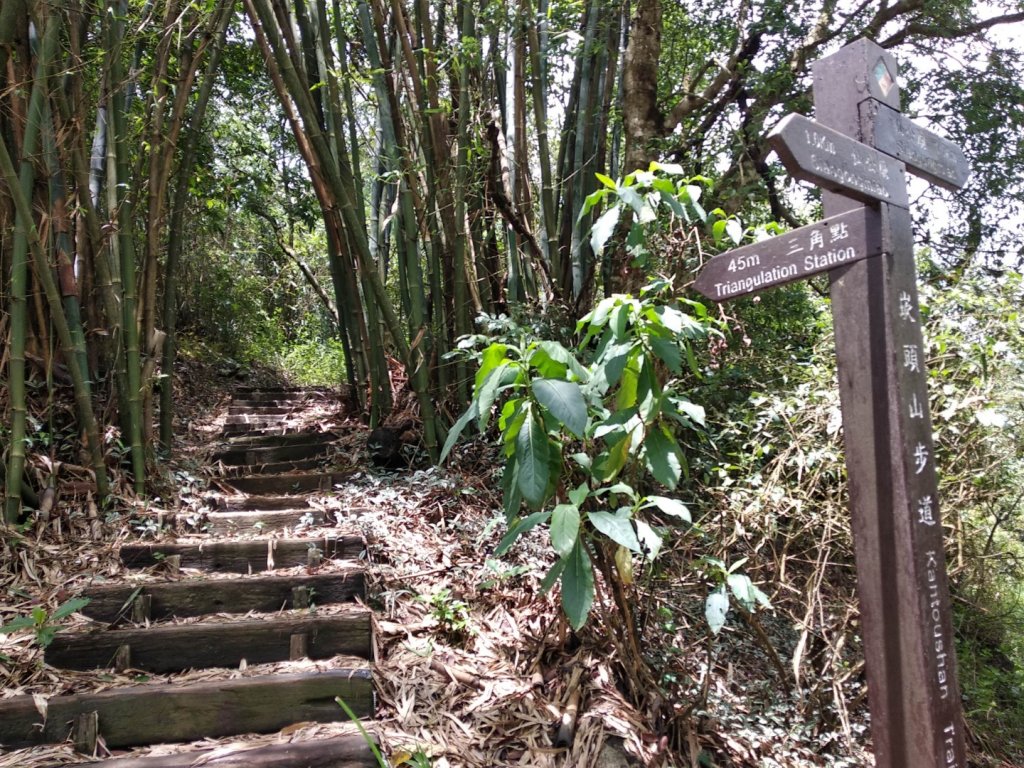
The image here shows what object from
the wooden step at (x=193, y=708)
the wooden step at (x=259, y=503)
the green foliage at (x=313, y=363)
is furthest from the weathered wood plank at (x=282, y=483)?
the green foliage at (x=313, y=363)

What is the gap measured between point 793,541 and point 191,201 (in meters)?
5.48

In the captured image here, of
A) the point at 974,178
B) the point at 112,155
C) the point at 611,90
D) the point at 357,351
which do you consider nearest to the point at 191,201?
the point at 357,351

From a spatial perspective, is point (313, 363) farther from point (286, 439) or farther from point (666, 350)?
point (666, 350)

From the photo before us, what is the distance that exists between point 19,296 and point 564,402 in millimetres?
2311

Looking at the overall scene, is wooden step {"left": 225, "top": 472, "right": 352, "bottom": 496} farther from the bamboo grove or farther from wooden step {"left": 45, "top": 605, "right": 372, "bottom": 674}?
wooden step {"left": 45, "top": 605, "right": 372, "bottom": 674}

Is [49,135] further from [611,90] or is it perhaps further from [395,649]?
[611,90]

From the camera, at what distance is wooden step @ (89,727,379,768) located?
1.74 m

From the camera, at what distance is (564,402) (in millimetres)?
1557

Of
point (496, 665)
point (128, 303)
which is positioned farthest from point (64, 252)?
point (496, 665)

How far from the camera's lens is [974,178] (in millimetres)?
4402

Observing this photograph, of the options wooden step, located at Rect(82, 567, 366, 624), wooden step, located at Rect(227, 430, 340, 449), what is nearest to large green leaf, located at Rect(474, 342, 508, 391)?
wooden step, located at Rect(82, 567, 366, 624)

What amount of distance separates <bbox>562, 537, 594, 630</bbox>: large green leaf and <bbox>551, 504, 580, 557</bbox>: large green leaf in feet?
0.24

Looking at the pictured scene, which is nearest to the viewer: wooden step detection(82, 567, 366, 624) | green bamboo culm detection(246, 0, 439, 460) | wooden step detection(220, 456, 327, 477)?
wooden step detection(82, 567, 366, 624)

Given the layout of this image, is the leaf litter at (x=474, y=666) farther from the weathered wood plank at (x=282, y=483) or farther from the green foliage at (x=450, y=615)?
the weathered wood plank at (x=282, y=483)
